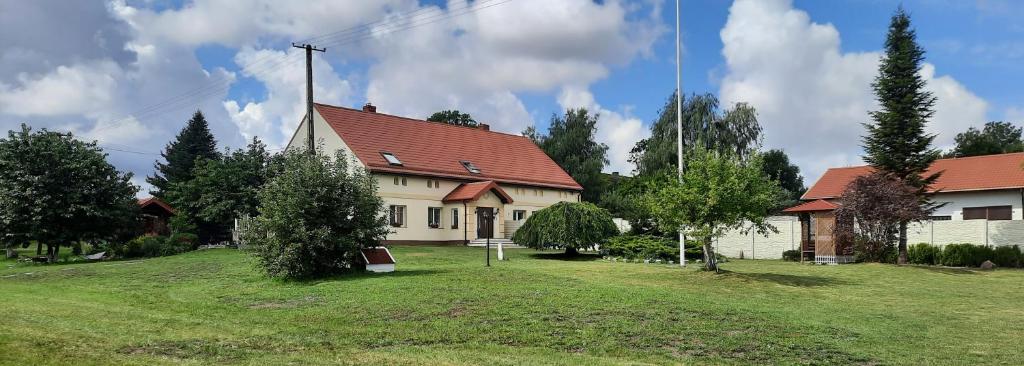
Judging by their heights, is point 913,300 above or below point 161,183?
below

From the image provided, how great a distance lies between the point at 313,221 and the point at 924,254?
2286cm

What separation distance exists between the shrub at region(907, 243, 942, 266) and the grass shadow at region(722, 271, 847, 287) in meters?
10.1

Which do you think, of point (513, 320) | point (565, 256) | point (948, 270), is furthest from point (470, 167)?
point (513, 320)

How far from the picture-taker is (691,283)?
55.6 ft

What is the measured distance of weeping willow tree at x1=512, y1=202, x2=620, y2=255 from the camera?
27031 mm

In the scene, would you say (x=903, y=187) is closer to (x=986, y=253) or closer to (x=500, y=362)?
(x=986, y=253)

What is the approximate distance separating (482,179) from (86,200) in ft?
62.6

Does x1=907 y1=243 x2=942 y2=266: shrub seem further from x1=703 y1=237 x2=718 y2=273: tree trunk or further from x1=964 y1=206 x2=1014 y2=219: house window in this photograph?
x1=703 y1=237 x2=718 y2=273: tree trunk

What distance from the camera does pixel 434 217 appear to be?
37.3m

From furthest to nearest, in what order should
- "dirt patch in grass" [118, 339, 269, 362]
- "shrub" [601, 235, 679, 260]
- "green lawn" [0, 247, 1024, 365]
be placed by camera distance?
"shrub" [601, 235, 679, 260] → "green lawn" [0, 247, 1024, 365] → "dirt patch in grass" [118, 339, 269, 362]

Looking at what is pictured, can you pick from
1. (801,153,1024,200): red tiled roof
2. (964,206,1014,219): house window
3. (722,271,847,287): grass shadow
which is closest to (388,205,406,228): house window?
(722,271,847,287): grass shadow

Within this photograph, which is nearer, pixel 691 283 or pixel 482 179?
pixel 691 283

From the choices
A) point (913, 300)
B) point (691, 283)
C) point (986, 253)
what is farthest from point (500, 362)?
point (986, 253)

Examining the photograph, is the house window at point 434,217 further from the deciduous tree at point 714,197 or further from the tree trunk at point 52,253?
the deciduous tree at point 714,197
